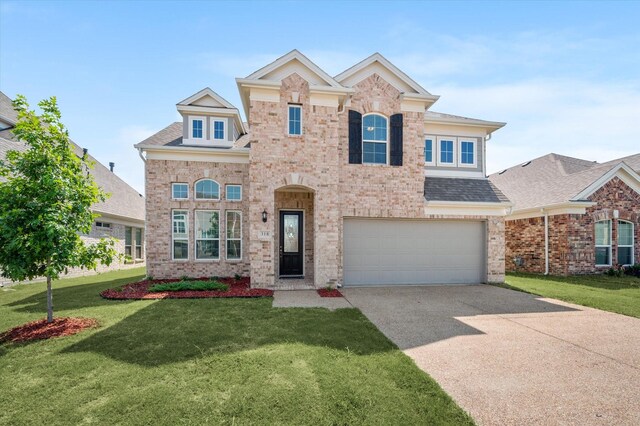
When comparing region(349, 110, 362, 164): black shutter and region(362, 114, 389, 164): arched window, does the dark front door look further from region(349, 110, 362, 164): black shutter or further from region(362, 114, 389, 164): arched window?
region(362, 114, 389, 164): arched window

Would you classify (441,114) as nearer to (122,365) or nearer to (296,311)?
(296,311)

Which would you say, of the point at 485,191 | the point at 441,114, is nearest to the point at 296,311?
the point at 485,191

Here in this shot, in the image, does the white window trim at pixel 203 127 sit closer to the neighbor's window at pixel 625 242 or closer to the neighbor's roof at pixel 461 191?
the neighbor's roof at pixel 461 191

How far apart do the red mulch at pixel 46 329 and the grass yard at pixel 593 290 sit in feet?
39.5

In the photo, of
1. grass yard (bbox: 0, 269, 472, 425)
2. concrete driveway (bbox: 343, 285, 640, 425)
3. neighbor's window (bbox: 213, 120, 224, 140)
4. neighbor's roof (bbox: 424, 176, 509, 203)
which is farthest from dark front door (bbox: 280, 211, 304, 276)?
grass yard (bbox: 0, 269, 472, 425)

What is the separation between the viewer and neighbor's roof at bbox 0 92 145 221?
14930mm

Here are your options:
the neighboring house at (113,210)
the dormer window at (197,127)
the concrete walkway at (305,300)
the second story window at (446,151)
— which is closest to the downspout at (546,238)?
the second story window at (446,151)

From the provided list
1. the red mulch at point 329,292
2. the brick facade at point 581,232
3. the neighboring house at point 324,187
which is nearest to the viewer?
the red mulch at point 329,292

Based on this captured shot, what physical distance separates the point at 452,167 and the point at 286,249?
7.35m

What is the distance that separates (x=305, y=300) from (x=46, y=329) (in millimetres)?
5477

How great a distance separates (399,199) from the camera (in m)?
11.1

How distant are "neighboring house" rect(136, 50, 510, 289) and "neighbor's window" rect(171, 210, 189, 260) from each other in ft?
0.13

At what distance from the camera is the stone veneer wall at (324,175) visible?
9953mm

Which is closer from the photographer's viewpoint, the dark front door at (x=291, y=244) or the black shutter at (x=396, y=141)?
the black shutter at (x=396, y=141)
